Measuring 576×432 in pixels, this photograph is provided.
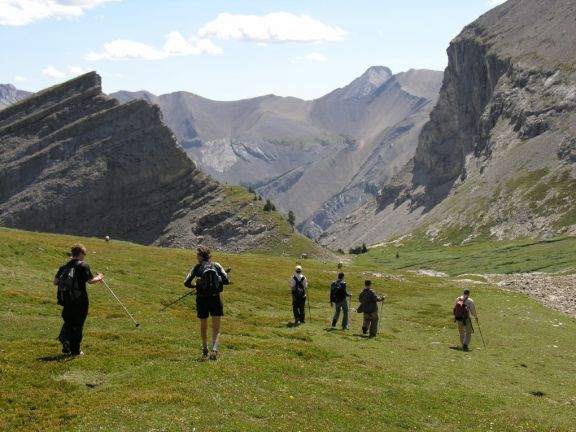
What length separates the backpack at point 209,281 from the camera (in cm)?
2673

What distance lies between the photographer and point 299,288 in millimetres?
43656

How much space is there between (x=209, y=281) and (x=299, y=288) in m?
17.5

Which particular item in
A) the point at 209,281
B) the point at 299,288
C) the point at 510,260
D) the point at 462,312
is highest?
the point at 209,281

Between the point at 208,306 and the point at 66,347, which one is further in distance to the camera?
the point at 208,306

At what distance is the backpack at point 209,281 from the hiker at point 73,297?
4320mm

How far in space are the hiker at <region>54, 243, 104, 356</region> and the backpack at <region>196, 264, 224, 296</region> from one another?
4.32m

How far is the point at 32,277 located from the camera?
46750mm

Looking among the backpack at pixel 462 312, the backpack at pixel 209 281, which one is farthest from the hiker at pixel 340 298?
the backpack at pixel 209 281

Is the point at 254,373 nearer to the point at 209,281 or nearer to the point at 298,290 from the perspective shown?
the point at 209,281

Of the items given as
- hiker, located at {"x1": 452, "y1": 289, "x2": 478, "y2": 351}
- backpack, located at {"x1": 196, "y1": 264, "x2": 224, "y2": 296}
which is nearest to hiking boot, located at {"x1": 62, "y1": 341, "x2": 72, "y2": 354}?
backpack, located at {"x1": 196, "y1": 264, "x2": 224, "y2": 296}

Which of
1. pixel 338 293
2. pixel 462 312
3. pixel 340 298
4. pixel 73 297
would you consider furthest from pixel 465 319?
pixel 73 297

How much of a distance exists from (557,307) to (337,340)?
4550 cm

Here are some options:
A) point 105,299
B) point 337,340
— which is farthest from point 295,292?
point 105,299

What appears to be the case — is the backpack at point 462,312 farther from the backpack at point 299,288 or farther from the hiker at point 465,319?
the backpack at point 299,288
